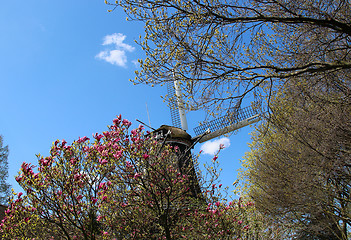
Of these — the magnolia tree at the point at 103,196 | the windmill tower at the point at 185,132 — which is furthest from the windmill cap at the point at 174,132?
the magnolia tree at the point at 103,196

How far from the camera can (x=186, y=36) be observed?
5855mm

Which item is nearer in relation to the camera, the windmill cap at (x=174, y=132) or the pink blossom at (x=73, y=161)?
the pink blossom at (x=73, y=161)

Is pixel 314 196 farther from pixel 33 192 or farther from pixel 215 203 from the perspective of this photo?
pixel 33 192

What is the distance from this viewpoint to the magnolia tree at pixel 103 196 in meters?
5.67

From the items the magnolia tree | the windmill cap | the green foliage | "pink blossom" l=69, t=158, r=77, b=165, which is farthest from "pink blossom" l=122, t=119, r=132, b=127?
the windmill cap

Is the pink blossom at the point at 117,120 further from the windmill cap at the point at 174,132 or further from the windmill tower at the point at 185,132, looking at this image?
the windmill cap at the point at 174,132

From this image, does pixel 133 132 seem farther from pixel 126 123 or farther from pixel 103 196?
pixel 103 196

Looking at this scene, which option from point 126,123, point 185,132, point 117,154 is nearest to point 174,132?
point 185,132

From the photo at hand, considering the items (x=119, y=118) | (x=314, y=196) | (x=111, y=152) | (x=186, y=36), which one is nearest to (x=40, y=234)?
(x=111, y=152)

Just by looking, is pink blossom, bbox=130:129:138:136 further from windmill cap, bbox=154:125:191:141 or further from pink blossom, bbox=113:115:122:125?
windmill cap, bbox=154:125:191:141

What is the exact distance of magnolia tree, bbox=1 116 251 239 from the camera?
5668 mm

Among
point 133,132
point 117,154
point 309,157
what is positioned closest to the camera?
point 117,154

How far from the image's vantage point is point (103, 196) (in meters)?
5.69

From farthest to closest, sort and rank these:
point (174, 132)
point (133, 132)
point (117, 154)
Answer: point (174, 132), point (133, 132), point (117, 154)
